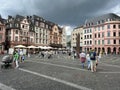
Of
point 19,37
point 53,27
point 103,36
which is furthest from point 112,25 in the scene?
point 19,37

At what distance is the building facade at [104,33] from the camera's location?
8075 centimetres

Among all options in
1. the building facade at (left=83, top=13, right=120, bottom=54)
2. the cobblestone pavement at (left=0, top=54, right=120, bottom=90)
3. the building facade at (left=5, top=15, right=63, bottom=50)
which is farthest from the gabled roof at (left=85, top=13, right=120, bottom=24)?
the cobblestone pavement at (left=0, top=54, right=120, bottom=90)

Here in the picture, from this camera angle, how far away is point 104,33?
84312 millimetres

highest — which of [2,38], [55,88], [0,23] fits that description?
[0,23]

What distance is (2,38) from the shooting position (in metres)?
68.2

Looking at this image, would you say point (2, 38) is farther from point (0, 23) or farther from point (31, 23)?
point (31, 23)

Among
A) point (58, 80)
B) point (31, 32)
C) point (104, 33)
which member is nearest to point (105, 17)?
point (104, 33)

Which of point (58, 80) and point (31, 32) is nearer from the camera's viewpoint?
point (58, 80)

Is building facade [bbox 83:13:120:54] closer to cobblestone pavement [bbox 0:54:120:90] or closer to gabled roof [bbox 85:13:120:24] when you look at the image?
gabled roof [bbox 85:13:120:24]

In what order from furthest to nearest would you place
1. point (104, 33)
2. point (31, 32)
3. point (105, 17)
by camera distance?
1. point (105, 17)
2. point (104, 33)
3. point (31, 32)

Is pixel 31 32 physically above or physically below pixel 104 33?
above

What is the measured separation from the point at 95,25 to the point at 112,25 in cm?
986

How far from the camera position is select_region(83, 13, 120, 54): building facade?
80750mm

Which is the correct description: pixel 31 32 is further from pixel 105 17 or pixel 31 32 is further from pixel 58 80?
pixel 58 80
